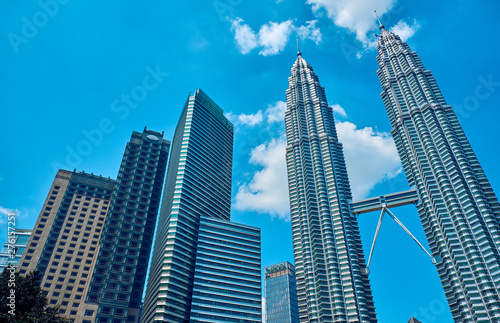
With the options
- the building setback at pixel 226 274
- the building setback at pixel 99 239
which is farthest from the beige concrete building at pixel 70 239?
the building setback at pixel 226 274

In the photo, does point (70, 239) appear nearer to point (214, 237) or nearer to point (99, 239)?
point (99, 239)

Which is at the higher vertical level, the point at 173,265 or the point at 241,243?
the point at 241,243

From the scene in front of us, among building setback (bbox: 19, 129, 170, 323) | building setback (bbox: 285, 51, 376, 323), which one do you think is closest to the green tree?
building setback (bbox: 19, 129, 170, 323)

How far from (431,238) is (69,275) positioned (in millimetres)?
167670

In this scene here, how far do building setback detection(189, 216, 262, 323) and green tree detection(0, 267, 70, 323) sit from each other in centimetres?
8600

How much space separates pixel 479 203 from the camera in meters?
150

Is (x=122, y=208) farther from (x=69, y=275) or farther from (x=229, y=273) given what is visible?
(x=229, y=273)

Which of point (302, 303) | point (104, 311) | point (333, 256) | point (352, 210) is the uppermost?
point (352, 210)

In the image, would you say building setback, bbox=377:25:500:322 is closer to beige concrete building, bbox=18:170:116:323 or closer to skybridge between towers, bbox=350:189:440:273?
skybridge between towers, bbox=350:189:440:273

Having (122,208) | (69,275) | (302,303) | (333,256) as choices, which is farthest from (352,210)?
(69,275)

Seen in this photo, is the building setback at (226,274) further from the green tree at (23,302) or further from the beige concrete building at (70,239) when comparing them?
the green tree at (23,302)

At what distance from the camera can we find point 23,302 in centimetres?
4925

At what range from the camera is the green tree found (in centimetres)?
4441

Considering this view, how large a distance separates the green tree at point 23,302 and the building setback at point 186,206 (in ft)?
238
